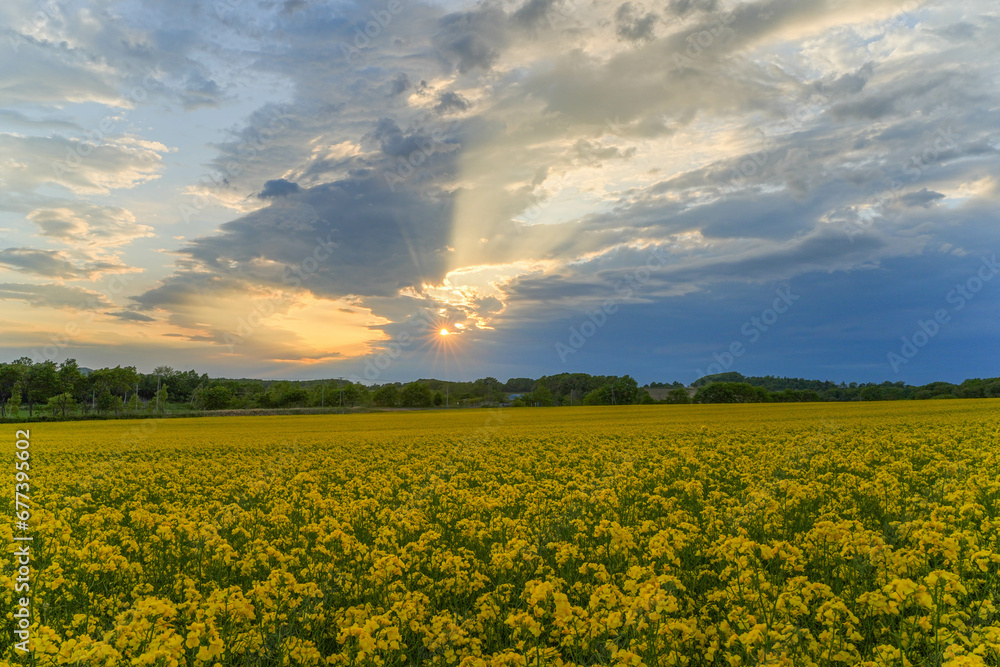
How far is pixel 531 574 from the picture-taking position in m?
7.91

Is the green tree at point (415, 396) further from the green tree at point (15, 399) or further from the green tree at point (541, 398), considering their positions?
the green tree at point (15, 399)

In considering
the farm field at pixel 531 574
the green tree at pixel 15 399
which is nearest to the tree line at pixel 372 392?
the green tree at pixel 15 399

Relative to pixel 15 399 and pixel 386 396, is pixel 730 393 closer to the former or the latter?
pixel 386 396

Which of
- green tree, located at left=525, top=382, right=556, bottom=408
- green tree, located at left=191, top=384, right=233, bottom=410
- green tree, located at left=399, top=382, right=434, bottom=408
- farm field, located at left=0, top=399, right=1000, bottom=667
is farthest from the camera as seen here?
green tree, located at left=399, top=382, right=434, bottom=408

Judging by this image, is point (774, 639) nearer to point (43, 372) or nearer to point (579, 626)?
point (579, 626)

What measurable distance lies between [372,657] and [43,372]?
129 metres

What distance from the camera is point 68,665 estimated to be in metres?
4.54

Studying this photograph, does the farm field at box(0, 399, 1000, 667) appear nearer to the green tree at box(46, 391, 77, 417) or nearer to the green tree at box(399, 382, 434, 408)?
the green tree at box(46, 391, 77, 417)

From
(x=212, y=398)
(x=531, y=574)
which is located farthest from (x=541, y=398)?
(x=531, y=574)

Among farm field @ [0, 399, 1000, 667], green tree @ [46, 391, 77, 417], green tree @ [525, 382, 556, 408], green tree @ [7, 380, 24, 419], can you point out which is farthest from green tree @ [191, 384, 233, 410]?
farm field @ [0, 399, 1000, 667]

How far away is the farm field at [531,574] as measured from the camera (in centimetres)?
500

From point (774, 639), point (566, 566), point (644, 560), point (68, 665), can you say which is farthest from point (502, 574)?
point (68, 665)

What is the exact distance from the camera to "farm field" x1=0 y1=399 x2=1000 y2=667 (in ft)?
16.4

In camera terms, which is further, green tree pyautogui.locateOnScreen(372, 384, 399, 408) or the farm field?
green tree pyautogui.locateOnScreen(372, 384, 399, 408)
